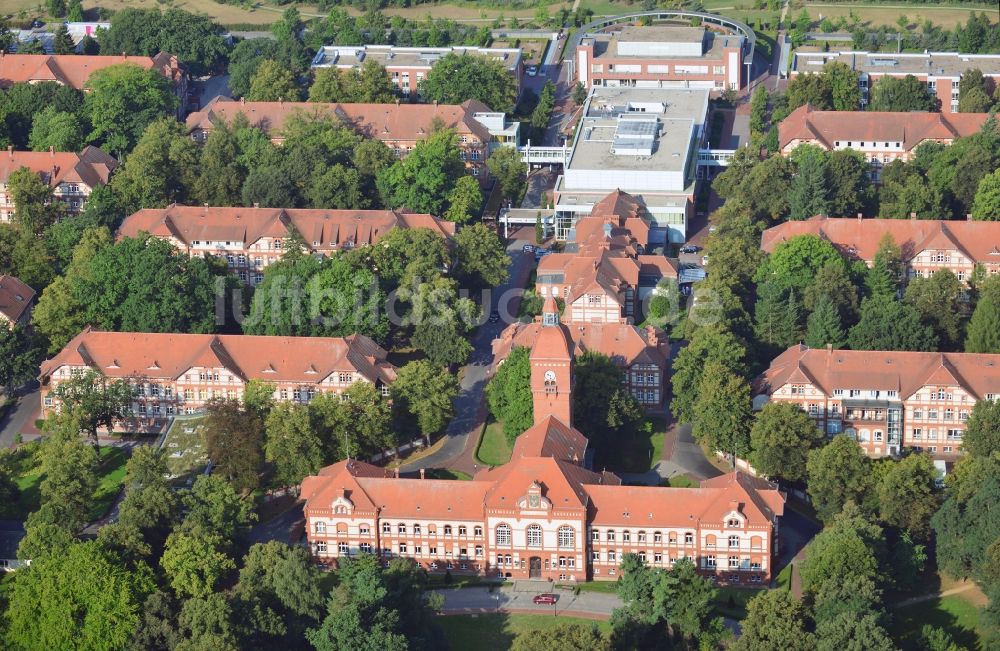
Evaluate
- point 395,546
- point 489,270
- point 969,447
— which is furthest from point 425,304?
point 969,447

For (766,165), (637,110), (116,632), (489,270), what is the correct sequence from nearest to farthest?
1. (116,632)
2. (489,270)
3. (766,165)
4. (637,110)

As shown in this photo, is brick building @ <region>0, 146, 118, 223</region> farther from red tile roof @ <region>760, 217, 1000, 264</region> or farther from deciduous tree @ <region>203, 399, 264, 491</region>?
red tile roof @ <region>760, 217, 1000, 264</region>

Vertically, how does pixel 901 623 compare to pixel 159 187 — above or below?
below

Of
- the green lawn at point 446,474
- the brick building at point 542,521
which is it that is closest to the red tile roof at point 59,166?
the green lawn at point 446,474

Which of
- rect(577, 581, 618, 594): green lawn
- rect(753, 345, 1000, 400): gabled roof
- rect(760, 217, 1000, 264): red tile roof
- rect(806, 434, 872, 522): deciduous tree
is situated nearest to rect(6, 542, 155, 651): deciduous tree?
rect(577, 581, 618, 594): green lawn

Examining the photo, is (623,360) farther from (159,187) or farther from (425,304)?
(159,187)

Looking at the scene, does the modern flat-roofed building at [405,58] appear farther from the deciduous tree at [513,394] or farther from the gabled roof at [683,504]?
the gabled roof at [683,504]

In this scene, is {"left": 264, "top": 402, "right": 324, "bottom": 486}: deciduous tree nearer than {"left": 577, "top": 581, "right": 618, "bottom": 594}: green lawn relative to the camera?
No
